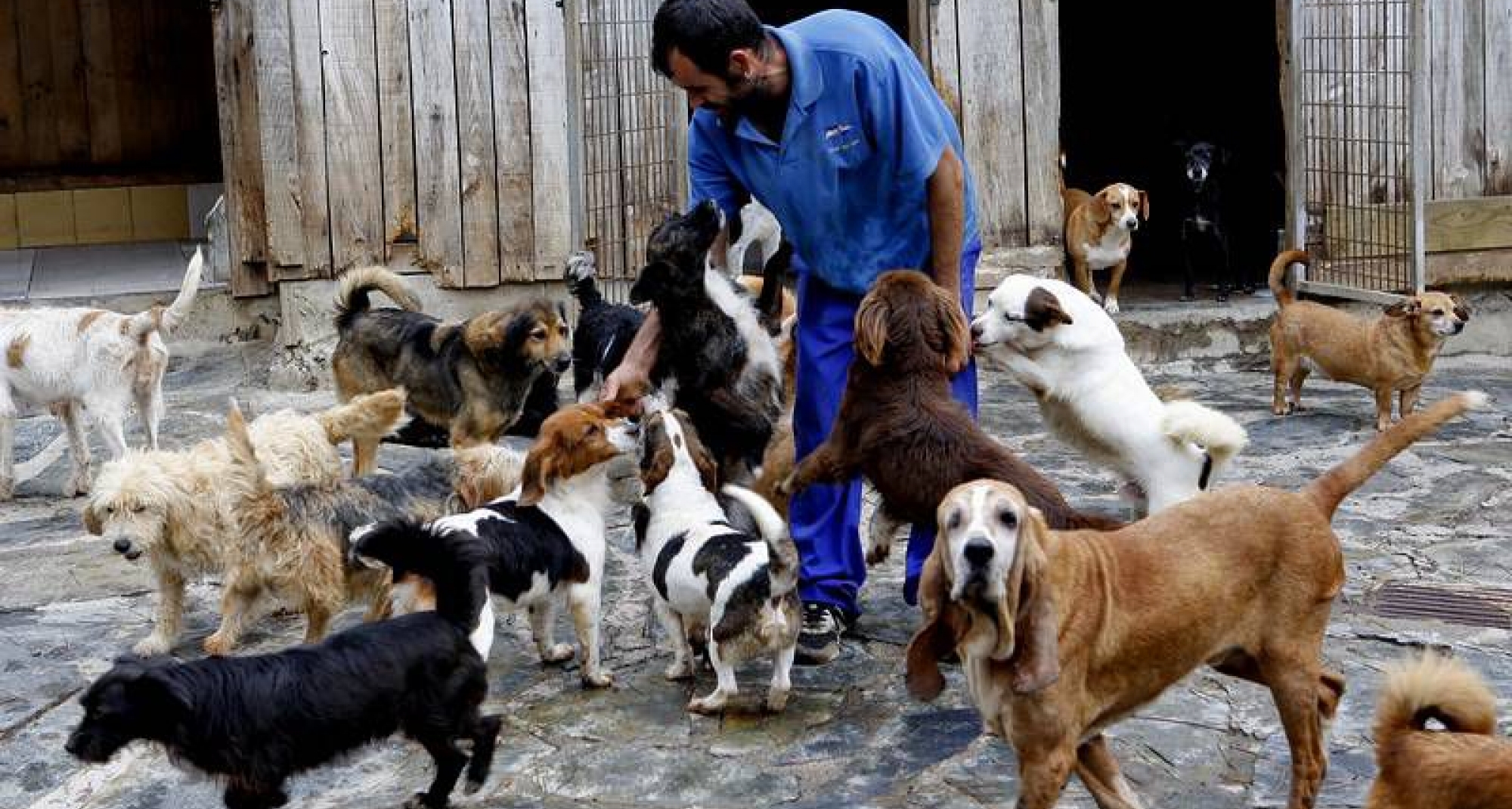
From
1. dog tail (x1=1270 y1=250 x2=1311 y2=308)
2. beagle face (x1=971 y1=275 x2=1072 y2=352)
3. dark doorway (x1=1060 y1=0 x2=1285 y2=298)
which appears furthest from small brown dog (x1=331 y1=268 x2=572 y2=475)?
dark doorway (x1=1060 y1=0 x2=1285 y2=298)

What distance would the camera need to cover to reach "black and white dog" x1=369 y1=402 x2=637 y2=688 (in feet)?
18.8

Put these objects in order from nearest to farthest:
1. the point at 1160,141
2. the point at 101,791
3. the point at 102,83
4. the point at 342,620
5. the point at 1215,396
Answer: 1. the point at 101,791
2. the point at 342,620
3. the point at 1215,396
4. the point at 102,83
5. the point at 1160,141

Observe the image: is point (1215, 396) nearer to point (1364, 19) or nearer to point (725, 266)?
point (1364, 19)

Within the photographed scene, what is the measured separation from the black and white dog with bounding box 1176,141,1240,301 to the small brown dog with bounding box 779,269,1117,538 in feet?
23.5

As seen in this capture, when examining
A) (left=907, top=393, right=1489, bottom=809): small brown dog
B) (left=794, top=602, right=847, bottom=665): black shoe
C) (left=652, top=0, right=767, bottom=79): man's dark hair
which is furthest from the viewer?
(left=794, top=602, right=847, bottom=665): black shoe

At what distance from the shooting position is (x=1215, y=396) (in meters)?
10.3

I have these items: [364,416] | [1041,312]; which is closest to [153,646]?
[364,416]

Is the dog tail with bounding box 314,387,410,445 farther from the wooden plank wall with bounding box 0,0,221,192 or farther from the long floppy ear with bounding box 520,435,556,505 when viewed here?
the wooden plank wall with bounding box 0,0,221,192

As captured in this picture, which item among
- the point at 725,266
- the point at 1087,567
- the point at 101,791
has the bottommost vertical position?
the point at 101,791

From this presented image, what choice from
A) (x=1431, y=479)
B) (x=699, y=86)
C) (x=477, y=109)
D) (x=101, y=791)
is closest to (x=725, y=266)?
(x=699, y=86)

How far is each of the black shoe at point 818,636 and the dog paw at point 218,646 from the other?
191 cm

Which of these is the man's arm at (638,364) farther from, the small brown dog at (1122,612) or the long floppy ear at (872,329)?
the small brown dog at (1122,612)

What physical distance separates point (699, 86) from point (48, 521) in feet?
13.8

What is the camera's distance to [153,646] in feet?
20.9
